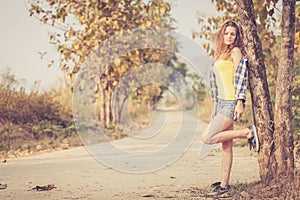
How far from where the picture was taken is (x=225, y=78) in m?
5.05

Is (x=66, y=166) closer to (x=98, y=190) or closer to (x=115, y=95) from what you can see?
(x=98, y=190)

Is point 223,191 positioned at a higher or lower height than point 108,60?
lower

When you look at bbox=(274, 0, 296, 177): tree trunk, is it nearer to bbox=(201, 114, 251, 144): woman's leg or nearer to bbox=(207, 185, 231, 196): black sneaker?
bbox=(201, 114, 251, 144): woman's leg

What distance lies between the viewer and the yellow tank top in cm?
501

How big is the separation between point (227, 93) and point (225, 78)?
0.50ft

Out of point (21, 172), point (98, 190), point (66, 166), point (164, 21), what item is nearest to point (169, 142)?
point (66, 166)

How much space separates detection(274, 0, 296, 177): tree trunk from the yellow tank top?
521 millimetres

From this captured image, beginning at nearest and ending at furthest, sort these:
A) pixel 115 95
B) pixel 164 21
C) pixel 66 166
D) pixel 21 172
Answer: pixel 21 172, pixel 66 166, pixel 115 95, pixel 164 21

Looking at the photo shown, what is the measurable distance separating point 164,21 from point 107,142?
39.9 feet

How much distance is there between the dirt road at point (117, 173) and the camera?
17.7 ft

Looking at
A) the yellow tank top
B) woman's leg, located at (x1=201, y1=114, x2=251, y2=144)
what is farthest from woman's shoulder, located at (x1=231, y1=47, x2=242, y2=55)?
woman's leg, located at (x1=201, y1=114, x2=251, y2=144)

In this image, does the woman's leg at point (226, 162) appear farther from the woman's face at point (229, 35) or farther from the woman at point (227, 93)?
the woman's face at point (229, 35)

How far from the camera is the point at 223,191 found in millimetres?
5125

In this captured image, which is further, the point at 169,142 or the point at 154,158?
the point at 169,142
